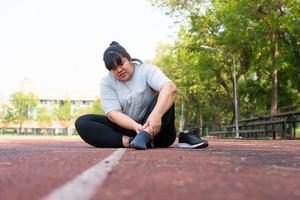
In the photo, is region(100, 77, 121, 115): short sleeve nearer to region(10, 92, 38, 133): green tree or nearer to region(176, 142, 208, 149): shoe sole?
region(176, 142, 208, 149): shoe sole

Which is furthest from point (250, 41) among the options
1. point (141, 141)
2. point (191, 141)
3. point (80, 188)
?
point (80, 188)

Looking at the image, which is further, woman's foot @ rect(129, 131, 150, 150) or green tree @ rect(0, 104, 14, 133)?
green tree @ rect(0, 104, 14, 133)

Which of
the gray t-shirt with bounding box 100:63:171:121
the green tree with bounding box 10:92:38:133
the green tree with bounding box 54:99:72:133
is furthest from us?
the green tree with bounding box 54:99:72:133

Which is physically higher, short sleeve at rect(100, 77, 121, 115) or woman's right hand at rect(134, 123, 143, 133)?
short sleeve at rect(100, 77, 121, 115)

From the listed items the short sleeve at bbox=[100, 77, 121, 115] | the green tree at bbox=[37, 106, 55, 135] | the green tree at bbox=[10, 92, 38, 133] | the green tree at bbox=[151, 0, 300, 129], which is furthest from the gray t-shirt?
the green tree at bbox=[37, 106, 55, 135]

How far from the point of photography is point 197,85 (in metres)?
40.3

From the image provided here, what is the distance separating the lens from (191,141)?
20.9 ft

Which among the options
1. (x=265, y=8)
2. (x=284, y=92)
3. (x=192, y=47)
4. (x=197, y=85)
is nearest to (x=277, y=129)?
(x=265, y=8)

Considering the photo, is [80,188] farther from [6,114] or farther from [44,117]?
[44,117]

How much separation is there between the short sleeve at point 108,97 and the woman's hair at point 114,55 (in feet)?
1.36

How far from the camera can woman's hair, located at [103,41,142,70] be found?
5.80m

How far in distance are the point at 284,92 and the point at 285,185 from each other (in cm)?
2934

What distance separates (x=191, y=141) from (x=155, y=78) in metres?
0.91

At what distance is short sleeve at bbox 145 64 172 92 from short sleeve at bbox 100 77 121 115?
44 centimetres
